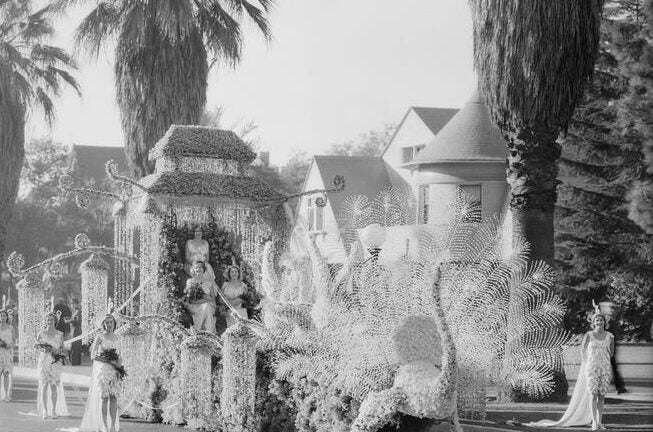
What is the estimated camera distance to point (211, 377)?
16906 mm

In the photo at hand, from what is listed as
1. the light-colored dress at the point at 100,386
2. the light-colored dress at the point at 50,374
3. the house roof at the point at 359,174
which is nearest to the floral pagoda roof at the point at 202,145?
the light-colored dress at the point at 50,374

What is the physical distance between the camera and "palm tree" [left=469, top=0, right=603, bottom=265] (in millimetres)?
19609

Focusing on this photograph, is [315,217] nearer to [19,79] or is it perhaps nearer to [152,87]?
[19,79]

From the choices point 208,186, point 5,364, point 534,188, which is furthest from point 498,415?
point 5,364

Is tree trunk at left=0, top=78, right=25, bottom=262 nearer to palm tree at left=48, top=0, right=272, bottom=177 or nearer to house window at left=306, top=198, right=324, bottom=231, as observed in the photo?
palm tree at left=48, top=0, right=272, bottom=177

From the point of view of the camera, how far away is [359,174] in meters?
53.1

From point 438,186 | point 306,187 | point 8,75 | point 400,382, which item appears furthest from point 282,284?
point 306,187

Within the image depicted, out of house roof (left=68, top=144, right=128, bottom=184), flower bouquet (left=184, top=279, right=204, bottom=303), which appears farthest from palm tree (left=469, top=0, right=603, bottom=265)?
house roof (left=68, top=144, right=128, bottom=184)

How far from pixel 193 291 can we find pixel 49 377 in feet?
8.17

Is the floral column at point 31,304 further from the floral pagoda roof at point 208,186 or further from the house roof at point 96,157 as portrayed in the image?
the house roof at point 96,157

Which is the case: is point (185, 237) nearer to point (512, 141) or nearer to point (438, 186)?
point (512, 141)

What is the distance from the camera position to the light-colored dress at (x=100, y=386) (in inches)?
624

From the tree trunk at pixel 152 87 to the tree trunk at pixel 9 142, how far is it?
572cm

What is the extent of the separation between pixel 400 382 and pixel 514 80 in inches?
359
